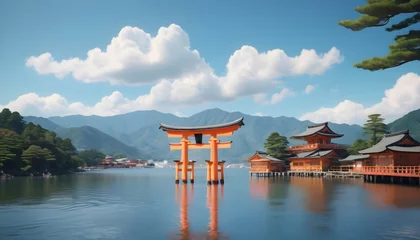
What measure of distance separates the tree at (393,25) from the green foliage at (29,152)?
183 feet

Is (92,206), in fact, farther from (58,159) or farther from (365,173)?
(58,159)

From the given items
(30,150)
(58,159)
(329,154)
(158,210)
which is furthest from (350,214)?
(58,159)

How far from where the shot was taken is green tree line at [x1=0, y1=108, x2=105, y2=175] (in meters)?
61.2

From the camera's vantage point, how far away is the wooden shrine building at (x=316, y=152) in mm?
62094

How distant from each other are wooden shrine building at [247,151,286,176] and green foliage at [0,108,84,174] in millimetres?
37256

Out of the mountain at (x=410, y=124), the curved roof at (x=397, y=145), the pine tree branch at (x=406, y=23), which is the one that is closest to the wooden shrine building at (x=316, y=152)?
the curved roof at (x=397, y=145)

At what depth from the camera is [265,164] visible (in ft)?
219

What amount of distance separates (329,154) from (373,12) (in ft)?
142

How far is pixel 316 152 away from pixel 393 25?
44074 mm

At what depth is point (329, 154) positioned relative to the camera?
61250 millimetres

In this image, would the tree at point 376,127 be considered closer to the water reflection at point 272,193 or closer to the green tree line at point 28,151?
the water reflection at point 272,193

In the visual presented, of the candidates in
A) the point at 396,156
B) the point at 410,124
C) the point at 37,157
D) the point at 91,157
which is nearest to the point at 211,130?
the point at 396,156

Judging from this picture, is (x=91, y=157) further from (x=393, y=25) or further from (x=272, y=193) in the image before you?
(x=393, y=25)

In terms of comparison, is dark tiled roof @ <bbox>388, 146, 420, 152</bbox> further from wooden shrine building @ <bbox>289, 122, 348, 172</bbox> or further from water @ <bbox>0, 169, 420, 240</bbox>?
water @ <bbox>0, 169, 420, 240</bbox>
